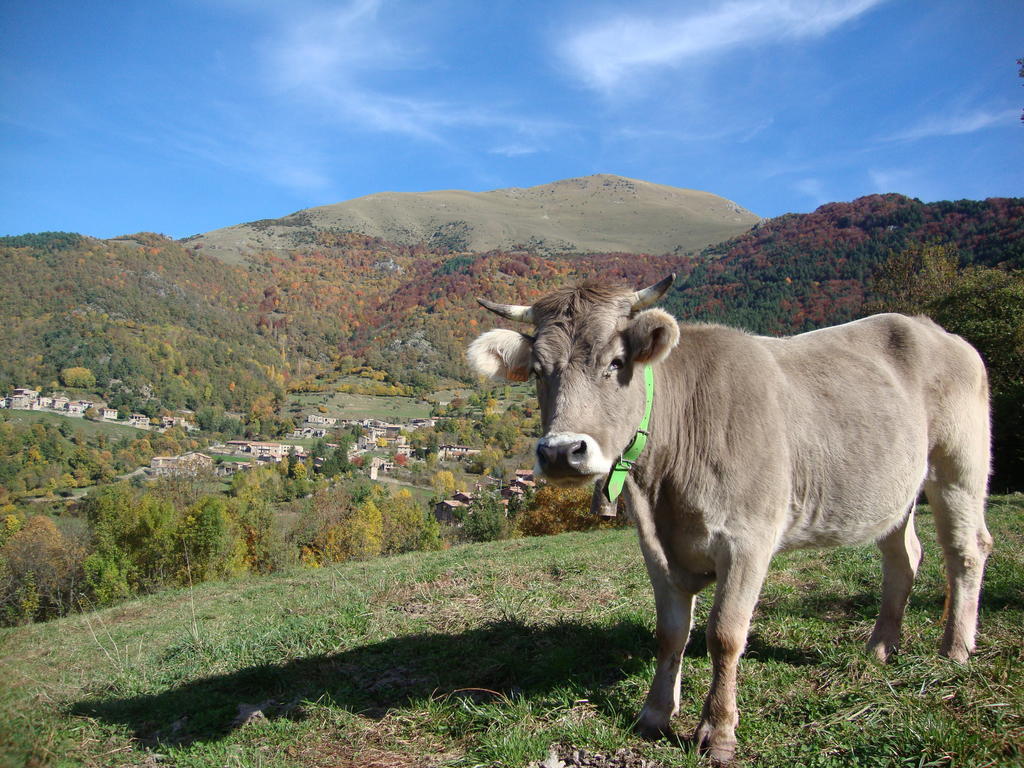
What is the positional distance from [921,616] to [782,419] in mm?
2711

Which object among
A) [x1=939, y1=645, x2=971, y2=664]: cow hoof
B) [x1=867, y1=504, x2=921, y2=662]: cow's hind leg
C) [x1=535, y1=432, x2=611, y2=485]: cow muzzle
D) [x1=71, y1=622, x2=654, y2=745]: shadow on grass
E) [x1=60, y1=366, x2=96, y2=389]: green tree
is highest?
[x1=60, y1=366, x2=96, y2=389]: green tree

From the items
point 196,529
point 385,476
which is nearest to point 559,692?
point 196,529

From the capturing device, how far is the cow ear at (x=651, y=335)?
11.2 feet

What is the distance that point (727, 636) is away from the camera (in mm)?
3422

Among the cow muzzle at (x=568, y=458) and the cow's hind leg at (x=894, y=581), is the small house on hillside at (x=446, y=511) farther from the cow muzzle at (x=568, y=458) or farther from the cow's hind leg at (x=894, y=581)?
the cow muzzle at (x=568, y=458)

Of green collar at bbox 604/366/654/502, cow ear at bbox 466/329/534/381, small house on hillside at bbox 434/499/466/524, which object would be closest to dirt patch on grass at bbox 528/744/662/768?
green collar at bbox 604/366/654/502

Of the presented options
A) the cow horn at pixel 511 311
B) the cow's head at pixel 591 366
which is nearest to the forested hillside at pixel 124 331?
the cow horn at pixel 511 311

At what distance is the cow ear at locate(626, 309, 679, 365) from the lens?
3.40 meters

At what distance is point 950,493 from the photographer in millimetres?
4699

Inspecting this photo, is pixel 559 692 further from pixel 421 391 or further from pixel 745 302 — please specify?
pixel 421 391

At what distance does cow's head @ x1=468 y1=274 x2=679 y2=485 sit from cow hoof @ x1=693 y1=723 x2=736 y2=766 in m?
1.63

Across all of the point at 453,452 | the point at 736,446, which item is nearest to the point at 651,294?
the point at 736,446

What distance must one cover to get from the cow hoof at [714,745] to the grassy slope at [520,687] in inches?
4.9

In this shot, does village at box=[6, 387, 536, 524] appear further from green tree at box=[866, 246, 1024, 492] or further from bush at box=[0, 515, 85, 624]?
green tree at box=[866, 246, 1024, 492]
